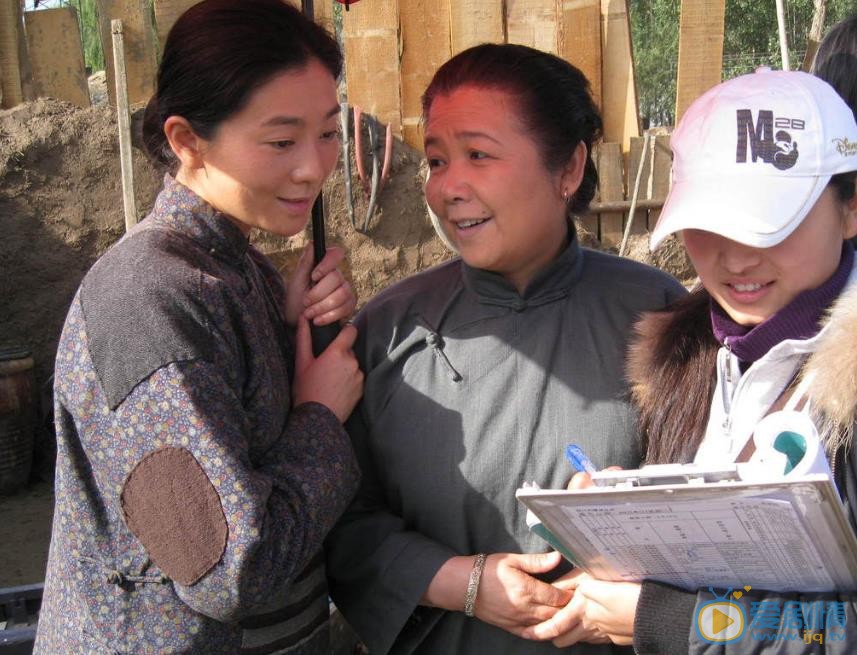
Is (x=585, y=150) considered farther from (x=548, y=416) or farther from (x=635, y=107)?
(x=635, y=107)

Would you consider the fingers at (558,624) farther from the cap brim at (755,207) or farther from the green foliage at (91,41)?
the green foliage at (91,41)

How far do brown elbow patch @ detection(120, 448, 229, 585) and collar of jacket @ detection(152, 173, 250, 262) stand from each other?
0.45m

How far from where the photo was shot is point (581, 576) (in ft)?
5.70

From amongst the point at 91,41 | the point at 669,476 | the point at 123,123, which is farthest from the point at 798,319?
the point at 91,41

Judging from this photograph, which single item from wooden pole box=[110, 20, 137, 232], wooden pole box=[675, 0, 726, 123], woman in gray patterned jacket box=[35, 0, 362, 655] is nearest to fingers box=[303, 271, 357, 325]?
woman in gray patterned jacket box=[35, 0, 362, 655]

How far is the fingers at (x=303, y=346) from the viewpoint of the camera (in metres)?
1.94

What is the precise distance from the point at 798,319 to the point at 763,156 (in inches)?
10.5

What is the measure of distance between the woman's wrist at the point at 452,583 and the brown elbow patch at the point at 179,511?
521 mm

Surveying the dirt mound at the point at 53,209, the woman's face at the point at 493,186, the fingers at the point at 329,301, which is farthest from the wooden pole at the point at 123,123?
the woman's face at the point at 493,186

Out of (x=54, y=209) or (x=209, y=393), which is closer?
(x=209, y=393)

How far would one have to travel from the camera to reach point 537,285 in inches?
80.3

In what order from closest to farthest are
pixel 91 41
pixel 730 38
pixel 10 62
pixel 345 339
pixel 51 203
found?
pixel 345 339
pixel 10 62
pixel 51 203
pixel 91 41
pixel 730 38

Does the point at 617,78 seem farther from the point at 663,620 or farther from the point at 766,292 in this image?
the point at 663,620

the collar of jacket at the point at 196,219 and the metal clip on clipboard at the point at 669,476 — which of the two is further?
the collar of jacket at the point at 196,219
